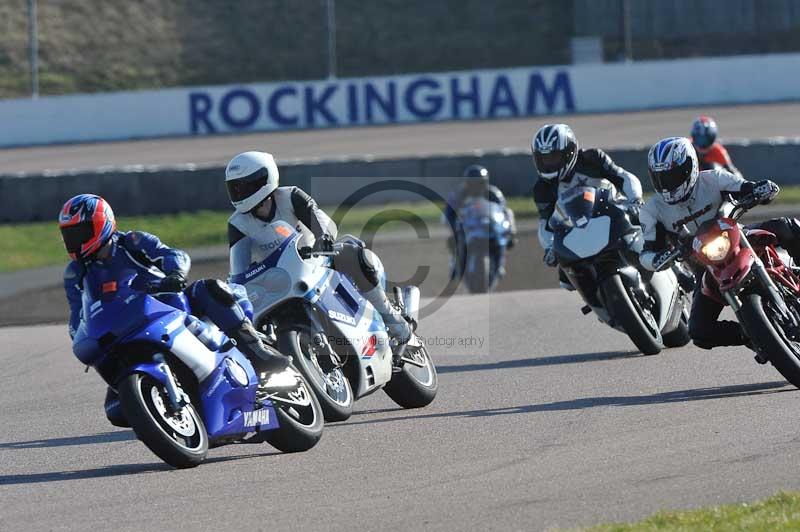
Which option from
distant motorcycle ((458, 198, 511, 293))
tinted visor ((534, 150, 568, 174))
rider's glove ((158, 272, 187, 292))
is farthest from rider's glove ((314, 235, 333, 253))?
distant motorcycle ((458, 198, 511, 293))

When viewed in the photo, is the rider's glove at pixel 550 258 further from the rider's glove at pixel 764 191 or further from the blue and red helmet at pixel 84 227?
the blue and red helmet at pixel 84 227

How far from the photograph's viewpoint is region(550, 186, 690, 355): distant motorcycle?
34.7 ft

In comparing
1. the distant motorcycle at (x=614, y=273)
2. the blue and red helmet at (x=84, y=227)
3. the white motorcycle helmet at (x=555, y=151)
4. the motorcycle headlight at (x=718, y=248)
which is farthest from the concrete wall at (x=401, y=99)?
the blue and red helmet at (x=84, y=227)

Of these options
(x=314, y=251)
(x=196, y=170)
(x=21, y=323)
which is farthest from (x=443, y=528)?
(x=196, y=170)

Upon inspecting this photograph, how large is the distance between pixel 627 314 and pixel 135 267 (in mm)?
4503

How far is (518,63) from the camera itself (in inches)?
1683

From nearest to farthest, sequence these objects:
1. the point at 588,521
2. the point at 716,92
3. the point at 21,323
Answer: the point at 588,521
the point at 21,323
the point at 716,92

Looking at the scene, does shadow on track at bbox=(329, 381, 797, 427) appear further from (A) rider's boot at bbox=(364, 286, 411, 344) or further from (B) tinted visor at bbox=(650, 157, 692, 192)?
(B) tinted visor at bbox=(650, 157, 692, 192)

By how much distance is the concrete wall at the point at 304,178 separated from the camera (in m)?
22.8

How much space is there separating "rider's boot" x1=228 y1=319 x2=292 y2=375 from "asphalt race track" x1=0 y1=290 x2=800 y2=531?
0.49 metres

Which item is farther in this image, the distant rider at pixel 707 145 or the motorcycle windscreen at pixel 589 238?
the distant rider at pixel 707 145

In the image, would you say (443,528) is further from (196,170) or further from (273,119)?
(273,119)

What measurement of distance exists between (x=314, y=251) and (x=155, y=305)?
137cm

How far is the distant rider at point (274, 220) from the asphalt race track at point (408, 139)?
20.8 meters
